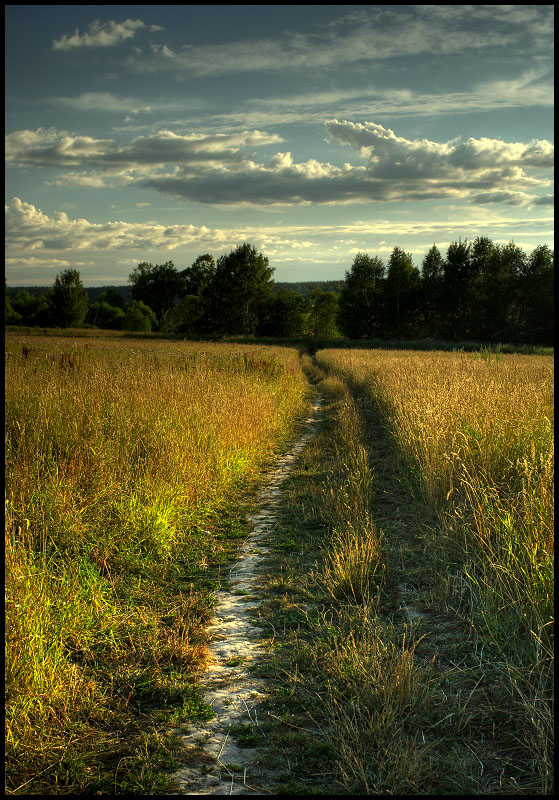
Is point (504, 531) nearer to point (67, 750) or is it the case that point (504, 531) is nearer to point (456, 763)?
point (456, 763)

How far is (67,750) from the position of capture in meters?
2.71

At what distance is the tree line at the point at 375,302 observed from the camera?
58.1 m

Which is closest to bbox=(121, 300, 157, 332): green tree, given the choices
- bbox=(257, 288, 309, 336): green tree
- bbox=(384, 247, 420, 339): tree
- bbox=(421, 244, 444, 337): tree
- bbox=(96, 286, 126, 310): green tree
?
bbox=(257, 288, 309, 336): green tree

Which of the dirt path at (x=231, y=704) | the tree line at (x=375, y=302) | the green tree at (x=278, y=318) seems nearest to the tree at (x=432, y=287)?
the tree line at (x=375, y=302)

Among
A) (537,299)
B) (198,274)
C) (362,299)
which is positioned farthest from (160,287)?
(537,299)

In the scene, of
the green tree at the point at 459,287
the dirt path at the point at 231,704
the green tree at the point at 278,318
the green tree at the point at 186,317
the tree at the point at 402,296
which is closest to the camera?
the dirt path at the point at 231,704

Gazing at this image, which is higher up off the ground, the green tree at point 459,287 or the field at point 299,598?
the green tree at point 459,287

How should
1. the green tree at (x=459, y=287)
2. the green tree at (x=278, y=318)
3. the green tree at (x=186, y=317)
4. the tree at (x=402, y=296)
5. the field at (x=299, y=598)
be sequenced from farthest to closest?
the green tree at (x=186, y=317), the green tree at (x=278, y=318), the tree at (x=402, y=296), the green tree at (x=459, y=287), the field at (x=299, y=598)

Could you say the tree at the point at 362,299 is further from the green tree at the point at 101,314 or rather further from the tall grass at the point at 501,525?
the tall grass at the point at 501,525

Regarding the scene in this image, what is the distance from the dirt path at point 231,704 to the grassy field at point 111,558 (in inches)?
5.1

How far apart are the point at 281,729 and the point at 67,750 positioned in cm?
110

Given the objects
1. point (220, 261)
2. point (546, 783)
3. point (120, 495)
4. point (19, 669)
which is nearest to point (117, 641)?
point (19, 669)

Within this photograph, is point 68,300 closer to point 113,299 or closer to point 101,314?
point 101,314

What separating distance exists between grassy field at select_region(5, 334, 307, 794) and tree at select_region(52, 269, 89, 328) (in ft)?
232
